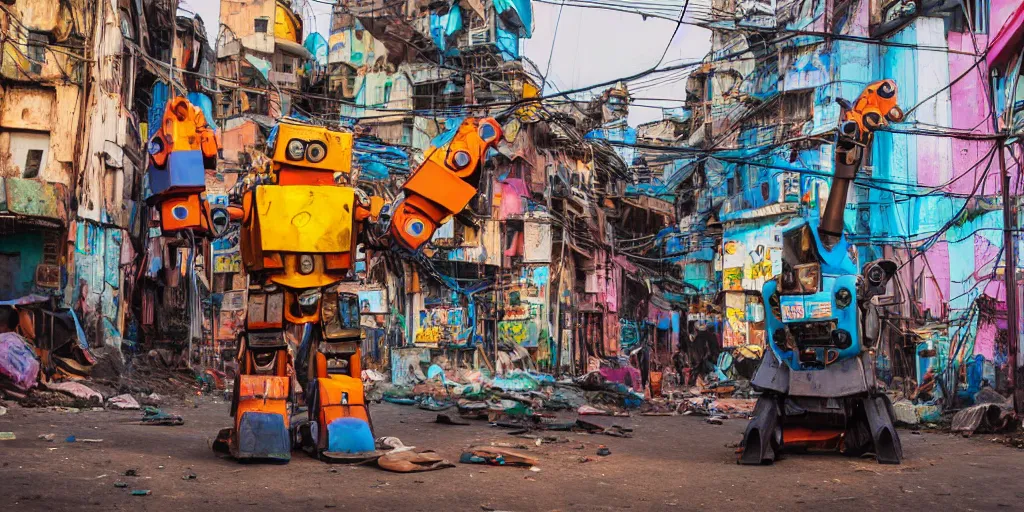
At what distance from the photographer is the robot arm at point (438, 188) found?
30.9 feet

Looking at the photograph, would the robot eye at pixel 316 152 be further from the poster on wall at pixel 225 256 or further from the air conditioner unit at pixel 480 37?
the air conditioner unit at pixel 480 37

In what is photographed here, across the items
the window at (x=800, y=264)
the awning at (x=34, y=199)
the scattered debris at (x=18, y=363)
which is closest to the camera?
the window at (x=800, y=264)

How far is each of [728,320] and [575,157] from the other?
8.67 meters

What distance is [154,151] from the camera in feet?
29.4

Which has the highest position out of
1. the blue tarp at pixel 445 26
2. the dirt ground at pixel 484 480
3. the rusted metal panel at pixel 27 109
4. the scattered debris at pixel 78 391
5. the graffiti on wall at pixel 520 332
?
the blue tarp at pixel 445 26

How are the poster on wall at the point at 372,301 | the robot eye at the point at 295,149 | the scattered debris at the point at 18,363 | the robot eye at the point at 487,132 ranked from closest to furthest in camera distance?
1. the robot eye at the point at 295,149
2. the robot eye at the point at 487,132
3. the scattered debris at the point at 18,363
4. the poster on wall at the point at 372,301

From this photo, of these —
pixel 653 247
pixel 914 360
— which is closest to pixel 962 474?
pixel 914 360

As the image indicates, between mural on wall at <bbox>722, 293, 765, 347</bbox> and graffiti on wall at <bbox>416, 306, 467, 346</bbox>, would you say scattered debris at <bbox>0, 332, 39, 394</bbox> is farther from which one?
mural on wall at <bbox>722, 293, 765, 347</bbox>

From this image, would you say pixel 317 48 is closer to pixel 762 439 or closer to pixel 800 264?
pixel 800 264

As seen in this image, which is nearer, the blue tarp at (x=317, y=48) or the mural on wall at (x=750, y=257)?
the mural on wall at (x=750, y=257)

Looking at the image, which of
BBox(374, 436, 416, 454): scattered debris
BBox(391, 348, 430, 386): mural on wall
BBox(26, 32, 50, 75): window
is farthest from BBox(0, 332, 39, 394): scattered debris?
BBox(391, 348, 430, 386): mural on wall

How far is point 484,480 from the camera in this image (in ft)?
25.7

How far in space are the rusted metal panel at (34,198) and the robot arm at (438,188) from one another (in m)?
12.1

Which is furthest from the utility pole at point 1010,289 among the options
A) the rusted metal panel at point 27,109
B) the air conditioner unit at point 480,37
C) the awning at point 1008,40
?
the air conditioner unit at point 480,37
